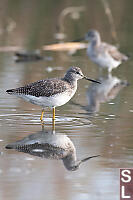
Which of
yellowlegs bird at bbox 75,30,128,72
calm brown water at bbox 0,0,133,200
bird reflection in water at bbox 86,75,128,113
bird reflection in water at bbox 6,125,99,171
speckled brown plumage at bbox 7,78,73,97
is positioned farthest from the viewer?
yellowlegs bird at bbox 75,30,128,72

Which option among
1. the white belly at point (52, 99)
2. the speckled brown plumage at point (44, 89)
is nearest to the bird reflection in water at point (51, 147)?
the white belly at point (52, 99)

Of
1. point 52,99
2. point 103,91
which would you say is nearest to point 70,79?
point 52,99

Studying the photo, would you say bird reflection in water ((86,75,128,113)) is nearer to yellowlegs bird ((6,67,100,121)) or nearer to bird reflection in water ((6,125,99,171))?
yellowlegs bird ((6,67,100,121))

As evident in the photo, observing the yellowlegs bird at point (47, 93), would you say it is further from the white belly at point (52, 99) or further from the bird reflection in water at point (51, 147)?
the bird reflection in water at point (51, 147)

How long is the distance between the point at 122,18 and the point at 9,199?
62.3 ft

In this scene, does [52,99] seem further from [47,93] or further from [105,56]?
[105,56]

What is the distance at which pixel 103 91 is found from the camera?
41.6 feet

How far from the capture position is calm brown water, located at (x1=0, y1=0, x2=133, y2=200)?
6184mm

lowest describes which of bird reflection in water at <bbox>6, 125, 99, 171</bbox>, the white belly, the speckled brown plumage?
bird reflection in water at <bbox>6, 125, 99, 171</bbox>

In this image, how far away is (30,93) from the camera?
9398mm

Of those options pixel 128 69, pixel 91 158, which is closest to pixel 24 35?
pixel 128 69

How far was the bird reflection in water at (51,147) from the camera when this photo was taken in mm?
7172

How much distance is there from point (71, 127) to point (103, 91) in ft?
12.6

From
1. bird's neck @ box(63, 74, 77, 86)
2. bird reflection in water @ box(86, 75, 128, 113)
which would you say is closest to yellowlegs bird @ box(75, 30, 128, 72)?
bird reflection in water @ box(86, 75, 128, 113)
